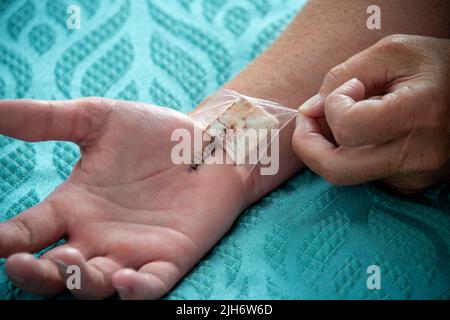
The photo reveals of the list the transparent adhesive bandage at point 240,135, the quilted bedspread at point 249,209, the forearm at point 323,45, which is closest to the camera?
the quilted bedspread at point 249,209

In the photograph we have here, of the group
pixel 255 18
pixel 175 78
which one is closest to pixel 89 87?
pixel 175 78

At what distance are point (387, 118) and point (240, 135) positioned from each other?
0.26 metres

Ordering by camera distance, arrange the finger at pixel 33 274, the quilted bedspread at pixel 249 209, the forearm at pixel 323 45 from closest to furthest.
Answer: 1. the finger at pixel 33 274
2. the quilted bedspread at pixel 249 209
3. the forearm at pixel 323 45

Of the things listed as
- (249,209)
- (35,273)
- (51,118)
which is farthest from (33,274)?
(249,209)

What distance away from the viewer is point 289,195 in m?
0.94

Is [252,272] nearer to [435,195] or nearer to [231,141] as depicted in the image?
[231,141]

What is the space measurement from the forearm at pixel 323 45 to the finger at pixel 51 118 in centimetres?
30

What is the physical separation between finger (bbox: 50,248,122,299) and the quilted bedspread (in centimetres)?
5

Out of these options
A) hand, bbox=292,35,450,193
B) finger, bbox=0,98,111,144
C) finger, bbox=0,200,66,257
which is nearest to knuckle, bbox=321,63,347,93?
hand, bbox=292,35,450,193

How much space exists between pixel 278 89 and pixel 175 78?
0.76 feet

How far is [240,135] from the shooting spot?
941 millimetres

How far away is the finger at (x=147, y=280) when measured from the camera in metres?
0.72

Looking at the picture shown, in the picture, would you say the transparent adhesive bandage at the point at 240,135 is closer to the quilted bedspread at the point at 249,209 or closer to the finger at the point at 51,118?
the quilted bedspread at the point at 249,209

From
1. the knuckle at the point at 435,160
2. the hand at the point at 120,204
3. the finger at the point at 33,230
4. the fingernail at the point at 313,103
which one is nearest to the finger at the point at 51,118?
the hand at the point at 120,204
